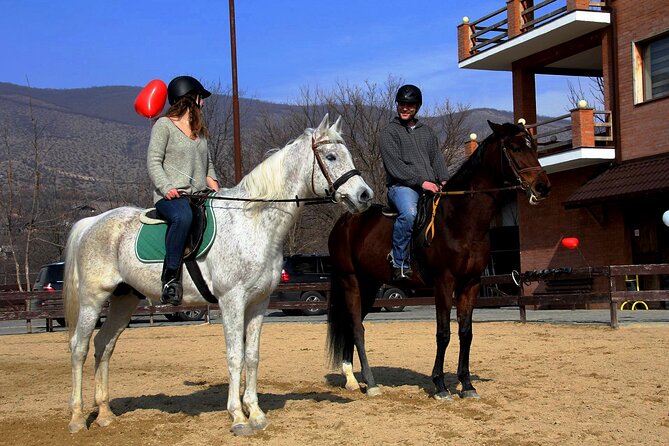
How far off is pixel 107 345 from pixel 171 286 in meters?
1.27

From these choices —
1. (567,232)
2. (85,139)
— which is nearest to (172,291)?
(567,232)

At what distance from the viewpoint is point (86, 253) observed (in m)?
7.40

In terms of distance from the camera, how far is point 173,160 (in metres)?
7.32

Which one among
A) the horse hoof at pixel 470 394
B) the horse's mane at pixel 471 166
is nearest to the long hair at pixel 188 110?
the horse's mane at pixel 471 166

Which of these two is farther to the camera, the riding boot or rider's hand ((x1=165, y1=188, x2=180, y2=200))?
rider's hand ((x1=165, y1=188, x2=180, y2=200))

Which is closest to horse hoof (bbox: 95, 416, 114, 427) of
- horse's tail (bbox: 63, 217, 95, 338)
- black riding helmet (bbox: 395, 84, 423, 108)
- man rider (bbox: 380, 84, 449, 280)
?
horse's tail (bbox: 63, 217, 95, 338)

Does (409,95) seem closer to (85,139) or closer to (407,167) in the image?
(407,167)

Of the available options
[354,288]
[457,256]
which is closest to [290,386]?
[354,288]

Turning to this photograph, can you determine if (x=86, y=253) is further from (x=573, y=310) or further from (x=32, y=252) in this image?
(x=32, y=252)

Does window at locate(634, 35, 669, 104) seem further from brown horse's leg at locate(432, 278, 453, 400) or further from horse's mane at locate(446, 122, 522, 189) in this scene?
brown horse's leg at locate(432, 278, 453, 400)

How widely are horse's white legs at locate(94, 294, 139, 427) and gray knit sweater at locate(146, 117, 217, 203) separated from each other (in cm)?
122

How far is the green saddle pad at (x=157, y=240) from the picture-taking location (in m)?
6.97

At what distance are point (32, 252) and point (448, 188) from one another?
3999 centimetres

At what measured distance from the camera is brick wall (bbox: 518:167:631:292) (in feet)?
77.1
